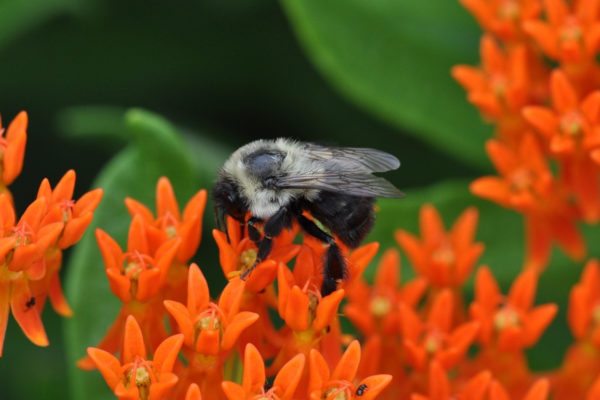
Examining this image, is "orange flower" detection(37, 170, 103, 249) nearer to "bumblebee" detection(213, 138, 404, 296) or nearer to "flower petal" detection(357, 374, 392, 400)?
"bumblebee" detection(213, 138, 404, 296)

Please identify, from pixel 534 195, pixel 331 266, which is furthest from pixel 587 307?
pixel 331 266

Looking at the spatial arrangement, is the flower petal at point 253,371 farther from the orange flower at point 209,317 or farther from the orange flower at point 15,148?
the orange flower at point 15,148

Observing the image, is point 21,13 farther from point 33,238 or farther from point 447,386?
point 447,386

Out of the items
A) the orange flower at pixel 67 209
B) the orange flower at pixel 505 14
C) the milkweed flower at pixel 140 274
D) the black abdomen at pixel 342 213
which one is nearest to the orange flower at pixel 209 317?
the milkweed flower at pixel 140 274

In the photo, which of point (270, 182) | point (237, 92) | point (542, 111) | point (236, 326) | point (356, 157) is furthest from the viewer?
point (237, 92)

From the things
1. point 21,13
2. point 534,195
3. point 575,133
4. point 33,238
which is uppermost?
point 21,13
